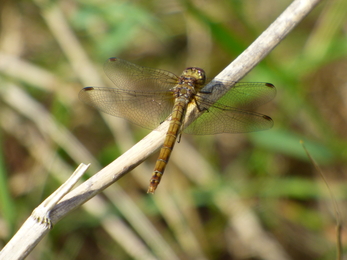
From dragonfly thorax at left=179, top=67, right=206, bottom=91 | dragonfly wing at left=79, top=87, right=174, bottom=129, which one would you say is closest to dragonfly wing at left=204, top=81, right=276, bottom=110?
dragonfly thorax at left=179, top=67, right=206, bottom=91

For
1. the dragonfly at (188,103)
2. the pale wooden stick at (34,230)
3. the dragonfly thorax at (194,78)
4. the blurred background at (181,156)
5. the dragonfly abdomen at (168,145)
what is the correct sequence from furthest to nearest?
the blurred background at (181,156) → the dragonfly thorax at (194,78) → the dragonfly at (188,103) → the dragonfly abdomen at (168,145) → the pale wooden stick at (34,230)

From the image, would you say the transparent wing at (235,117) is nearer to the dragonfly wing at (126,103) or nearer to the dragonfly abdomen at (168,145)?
the dragonfly abdomen at (168,145)

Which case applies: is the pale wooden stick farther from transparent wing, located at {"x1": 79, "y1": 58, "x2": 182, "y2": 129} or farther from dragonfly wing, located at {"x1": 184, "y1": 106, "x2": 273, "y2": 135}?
dragonfly wing, located at {"x1": 184, "y1": 106, "x2": 273, "y2": 135}

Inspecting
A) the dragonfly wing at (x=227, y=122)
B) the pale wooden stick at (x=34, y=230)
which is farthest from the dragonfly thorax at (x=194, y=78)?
the pale wooden stick at (x=34, y=230)

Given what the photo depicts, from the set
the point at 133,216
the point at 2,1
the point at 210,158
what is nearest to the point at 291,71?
the point at 210,158

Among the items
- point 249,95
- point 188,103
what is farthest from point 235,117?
point 188,103

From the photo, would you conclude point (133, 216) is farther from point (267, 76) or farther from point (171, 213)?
point (267, 76)

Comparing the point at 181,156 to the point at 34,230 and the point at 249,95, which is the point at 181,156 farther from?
the point at 34,230
